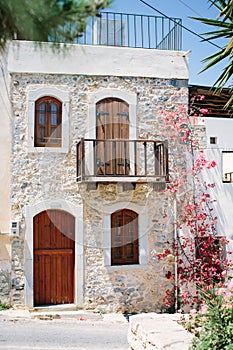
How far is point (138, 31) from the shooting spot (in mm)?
11547

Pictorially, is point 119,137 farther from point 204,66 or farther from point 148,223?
point 204,66

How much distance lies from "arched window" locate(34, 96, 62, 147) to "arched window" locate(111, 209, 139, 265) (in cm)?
218

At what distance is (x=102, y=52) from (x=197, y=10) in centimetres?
247

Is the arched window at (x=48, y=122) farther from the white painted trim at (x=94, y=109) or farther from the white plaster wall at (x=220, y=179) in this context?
the white plaster wall at (x=220, y=179)

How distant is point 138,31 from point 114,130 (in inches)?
95.7

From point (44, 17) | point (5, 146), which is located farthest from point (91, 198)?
point (44, 17)

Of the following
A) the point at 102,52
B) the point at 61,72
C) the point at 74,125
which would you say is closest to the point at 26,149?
the point at 74,125

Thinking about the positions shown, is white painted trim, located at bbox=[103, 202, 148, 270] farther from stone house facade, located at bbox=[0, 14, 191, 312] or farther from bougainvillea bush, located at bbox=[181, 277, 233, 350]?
bougainvillea bush, located at bbox=[181, 277, 233, 350]

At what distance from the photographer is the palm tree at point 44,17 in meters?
2.64

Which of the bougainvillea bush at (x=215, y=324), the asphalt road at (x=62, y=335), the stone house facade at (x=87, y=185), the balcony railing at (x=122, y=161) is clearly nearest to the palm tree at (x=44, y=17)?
the bougainvillea bush at (x=215, y=324)

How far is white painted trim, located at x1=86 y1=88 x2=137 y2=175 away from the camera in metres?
11.0

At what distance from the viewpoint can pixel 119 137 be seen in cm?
1131

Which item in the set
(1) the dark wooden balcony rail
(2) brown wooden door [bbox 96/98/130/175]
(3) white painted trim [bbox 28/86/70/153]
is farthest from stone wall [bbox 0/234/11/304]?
(1) the dark wooden balcony rail

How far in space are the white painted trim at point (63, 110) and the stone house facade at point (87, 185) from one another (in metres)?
0.02
